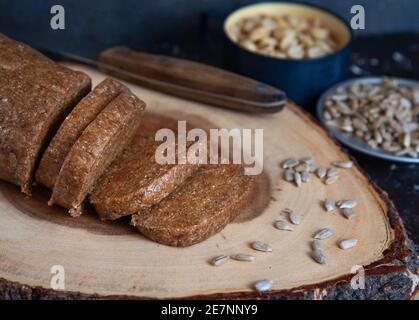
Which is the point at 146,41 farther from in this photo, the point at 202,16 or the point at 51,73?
the point at 51,73

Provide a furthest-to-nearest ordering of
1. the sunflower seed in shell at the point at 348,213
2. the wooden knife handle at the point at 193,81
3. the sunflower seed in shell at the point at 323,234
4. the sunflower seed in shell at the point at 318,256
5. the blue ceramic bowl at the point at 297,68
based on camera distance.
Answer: the blue ceramic bowl at the point at 297,68, the wooden knife handle at the point at 193,81, the sunflower seed in shell at the point at 348,213, the sunflower seed in shell at the point at 323,234, the sunflower seed in shell at the point at 318,256

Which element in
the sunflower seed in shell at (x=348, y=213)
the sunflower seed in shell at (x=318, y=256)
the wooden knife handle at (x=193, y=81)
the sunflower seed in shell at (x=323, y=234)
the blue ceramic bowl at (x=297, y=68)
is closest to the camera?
the sunflower seed in shell at (x=318, y=256)

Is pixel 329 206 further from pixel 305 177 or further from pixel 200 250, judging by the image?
pixel 200 250

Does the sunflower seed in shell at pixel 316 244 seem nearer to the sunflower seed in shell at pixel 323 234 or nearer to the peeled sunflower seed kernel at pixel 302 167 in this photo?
the sunflower seed in shell at pixel 323 234

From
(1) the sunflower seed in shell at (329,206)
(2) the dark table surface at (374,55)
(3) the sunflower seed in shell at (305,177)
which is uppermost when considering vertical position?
(2) the dark table surface at (374,55)

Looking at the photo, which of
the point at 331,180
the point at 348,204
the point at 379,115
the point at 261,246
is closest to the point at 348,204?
the point at 348,204

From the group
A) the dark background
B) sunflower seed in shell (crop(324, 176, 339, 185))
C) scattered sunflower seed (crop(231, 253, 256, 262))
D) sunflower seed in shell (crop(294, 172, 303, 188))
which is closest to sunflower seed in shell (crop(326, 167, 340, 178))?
sunflower seed in shell (crop(324, 176, 339, 185))

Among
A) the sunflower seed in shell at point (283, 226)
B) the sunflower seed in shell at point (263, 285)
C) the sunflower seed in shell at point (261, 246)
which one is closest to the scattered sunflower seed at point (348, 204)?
the sunflower seed in shell at point (283, 226)
